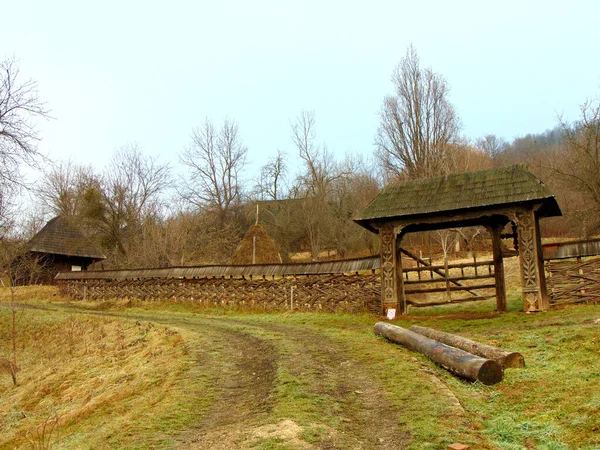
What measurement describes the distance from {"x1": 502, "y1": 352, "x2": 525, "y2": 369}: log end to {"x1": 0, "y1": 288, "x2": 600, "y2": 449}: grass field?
0.17 meters

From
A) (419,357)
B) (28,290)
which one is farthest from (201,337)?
(28,290)

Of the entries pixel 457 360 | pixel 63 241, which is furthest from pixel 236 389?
pixel 63 241

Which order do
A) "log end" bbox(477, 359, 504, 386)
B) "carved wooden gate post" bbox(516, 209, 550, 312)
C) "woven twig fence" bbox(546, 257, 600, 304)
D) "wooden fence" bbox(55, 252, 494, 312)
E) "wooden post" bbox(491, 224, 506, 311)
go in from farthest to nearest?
"wooden fence" bbox(55, 252, 494, 312), "wooden post" bbox(491, 224, 506, 311), "woven twig fence" bbox(546, 257, 600, 304), "carved wooden gate post" bbox(516, 209, 550, 312), "log end" bbox(477, 359, 504, 386)

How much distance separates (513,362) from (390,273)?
30.6ft

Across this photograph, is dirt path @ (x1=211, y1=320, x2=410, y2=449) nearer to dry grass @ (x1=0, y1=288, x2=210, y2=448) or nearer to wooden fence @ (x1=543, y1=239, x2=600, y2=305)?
dry grass @ (x1=0, y1=288, x2=210, y2=448)

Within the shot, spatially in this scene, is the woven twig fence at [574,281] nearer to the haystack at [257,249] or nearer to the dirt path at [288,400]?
the dirt path at [288,400]

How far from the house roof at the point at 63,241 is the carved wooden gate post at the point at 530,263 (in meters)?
34.3

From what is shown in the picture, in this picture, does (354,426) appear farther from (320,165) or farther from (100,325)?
(320,165)

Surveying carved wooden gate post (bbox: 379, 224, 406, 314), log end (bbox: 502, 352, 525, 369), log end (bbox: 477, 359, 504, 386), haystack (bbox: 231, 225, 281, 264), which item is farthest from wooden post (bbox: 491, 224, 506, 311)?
haystack (bbox: 231, 225, 281, 264)

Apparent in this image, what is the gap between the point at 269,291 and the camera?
72.5 ft

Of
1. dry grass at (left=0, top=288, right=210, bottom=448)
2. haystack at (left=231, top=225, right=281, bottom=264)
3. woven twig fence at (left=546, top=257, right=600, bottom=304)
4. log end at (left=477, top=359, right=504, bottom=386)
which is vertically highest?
haystack at (left=231, top=225, right=281, bottom=264)

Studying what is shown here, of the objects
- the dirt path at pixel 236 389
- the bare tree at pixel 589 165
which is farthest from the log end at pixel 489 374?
the bare tree at pixel 589 165

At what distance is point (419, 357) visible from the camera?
10523 mm

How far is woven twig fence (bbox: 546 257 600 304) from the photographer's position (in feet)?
55.5
